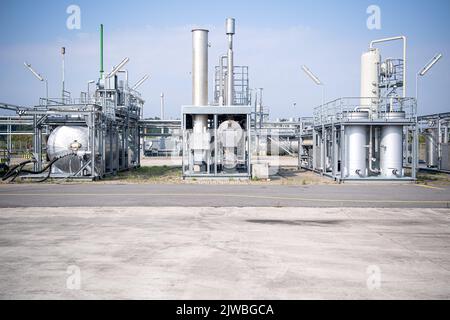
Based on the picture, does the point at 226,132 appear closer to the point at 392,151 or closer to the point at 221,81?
the point at 221,81

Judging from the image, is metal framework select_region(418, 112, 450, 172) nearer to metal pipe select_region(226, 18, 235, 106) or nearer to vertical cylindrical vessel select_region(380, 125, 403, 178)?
vertical cylindrical vessel select_region(380, 125, 403, 178)

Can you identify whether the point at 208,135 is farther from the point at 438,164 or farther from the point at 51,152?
the point at 438,164

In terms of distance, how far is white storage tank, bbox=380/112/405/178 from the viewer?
23266 millimetres

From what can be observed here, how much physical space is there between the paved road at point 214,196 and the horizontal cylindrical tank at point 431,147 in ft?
43.6

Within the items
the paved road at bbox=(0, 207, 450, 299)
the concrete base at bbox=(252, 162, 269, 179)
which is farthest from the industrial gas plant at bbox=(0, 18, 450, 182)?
the paved road at bbox=(0, 207, 450, 299)

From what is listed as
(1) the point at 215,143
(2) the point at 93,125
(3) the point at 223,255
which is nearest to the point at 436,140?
(1) the point at 215,143

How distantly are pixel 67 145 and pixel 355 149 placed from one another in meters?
15.6

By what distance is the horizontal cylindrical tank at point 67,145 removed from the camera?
24.0m

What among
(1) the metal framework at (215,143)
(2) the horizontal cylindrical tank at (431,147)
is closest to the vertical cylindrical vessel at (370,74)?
(2) the horizontal cylindrical tank at (431,147)

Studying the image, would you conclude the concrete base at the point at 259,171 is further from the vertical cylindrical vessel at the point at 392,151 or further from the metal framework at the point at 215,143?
the vertical cylindrical vessel at the point at 392,151

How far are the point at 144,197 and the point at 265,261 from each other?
9.39 m

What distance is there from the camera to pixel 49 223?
11484 millimetres

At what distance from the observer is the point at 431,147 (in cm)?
3262
